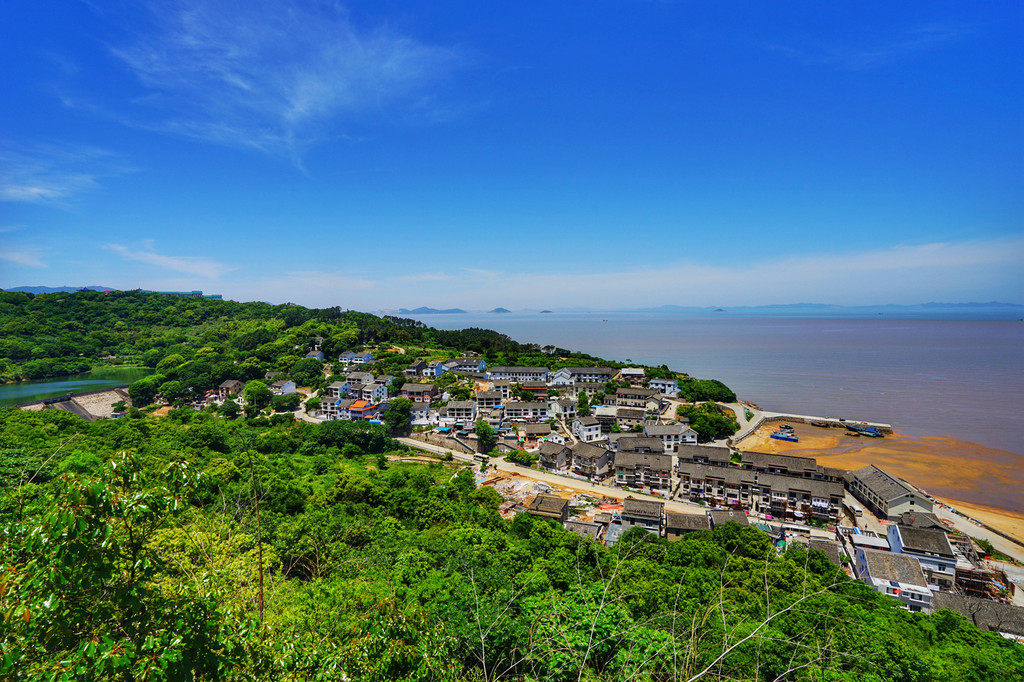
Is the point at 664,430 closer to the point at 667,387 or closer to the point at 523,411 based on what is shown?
the point at 523,411

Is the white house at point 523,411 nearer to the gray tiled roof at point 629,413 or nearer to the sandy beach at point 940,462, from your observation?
the gray tiled roof at point 629,413

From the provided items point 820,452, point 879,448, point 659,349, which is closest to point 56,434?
point 820,452

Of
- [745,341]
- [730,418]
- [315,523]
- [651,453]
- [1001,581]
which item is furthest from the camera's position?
[745,341]

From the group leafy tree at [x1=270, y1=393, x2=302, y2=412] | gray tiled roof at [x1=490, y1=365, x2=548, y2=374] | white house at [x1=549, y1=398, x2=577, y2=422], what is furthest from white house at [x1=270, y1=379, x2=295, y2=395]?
white house at [x1=549, y1=398, x2=577, y2=422]

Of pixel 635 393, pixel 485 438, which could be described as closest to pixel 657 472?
pixel 485 438

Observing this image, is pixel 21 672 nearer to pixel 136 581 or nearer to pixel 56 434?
pixel 136 581
